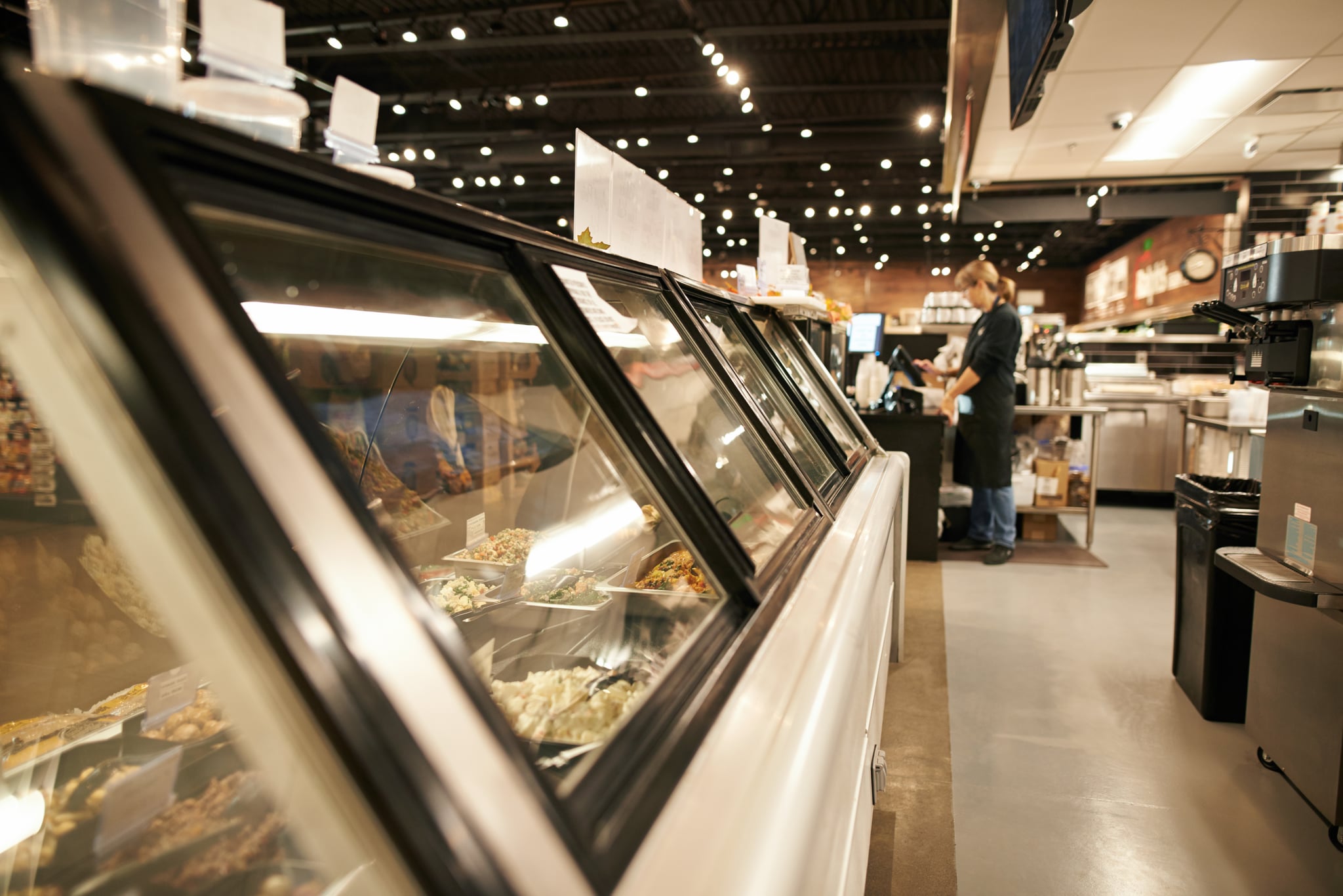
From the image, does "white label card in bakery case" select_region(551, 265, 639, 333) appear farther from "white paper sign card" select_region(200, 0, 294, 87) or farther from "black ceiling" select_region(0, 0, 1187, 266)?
"black ceiling" select_region(0, 0, 1187, 266)

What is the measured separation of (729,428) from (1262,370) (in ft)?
6.71

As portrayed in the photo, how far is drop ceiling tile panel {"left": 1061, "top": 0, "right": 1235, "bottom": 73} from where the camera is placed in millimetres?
4004

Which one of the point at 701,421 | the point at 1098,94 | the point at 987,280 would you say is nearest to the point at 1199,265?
the point at 1098,94

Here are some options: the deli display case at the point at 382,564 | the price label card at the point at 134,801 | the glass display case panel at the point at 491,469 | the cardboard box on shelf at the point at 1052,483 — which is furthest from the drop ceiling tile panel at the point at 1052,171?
the price label card at the point at 134,801

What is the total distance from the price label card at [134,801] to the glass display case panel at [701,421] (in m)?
1.00

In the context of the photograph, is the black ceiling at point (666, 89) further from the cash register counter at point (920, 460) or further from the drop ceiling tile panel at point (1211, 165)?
the cash register counter at point (920, 460)

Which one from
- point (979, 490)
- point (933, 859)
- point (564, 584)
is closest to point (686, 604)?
point (564, 584)

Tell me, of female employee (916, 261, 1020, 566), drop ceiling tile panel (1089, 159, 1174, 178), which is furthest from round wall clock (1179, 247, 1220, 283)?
female employee (916, 261, 1020, 566)

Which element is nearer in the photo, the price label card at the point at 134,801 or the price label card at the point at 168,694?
the price label card at the point at 134,801

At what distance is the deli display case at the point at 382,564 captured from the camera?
493 millimetres

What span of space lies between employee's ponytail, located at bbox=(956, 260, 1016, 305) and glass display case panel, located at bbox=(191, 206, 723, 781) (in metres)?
4.02

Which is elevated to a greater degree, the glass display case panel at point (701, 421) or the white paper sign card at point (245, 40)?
the white paper sign card at point (245, 40)

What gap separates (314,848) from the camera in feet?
1.92

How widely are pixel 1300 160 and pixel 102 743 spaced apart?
30.8ft
